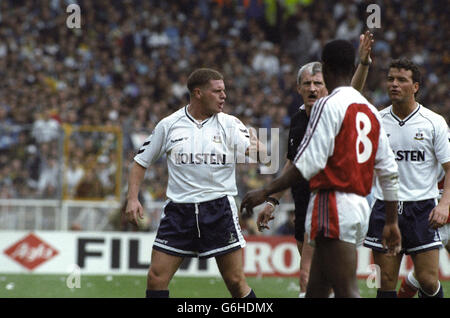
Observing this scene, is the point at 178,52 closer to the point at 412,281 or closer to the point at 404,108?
the point at 412,281

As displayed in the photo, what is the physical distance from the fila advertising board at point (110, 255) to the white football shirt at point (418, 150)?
22.4ft

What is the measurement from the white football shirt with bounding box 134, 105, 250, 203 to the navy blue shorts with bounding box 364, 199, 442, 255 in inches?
53.1

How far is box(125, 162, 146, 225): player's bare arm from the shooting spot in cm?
733

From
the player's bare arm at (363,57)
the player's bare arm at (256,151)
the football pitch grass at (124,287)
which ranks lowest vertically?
the football pitch grass at (124,287)

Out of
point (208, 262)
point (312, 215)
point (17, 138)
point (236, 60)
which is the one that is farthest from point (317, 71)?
point (236, 60)

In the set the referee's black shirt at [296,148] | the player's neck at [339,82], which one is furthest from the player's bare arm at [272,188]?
the referee's black shirt at [296,148]

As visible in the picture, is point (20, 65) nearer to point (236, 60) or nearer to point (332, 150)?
point (236, 60)

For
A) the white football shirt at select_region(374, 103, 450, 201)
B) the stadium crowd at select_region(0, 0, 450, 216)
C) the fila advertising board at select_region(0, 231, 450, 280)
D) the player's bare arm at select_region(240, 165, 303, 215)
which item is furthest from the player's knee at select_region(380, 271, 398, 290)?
the stadium crowd at select_region(0, 0, 450, 216)

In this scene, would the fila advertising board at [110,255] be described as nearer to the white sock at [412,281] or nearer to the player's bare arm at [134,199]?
the white sock at [412,281]

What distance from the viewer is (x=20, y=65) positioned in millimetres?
21219

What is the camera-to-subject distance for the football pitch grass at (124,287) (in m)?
11.6

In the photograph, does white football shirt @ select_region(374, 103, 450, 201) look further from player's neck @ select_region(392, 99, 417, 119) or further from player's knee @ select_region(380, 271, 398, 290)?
player's knee @ select_region(380, 271, 398, 290)

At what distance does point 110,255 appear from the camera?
14883 millimetres
